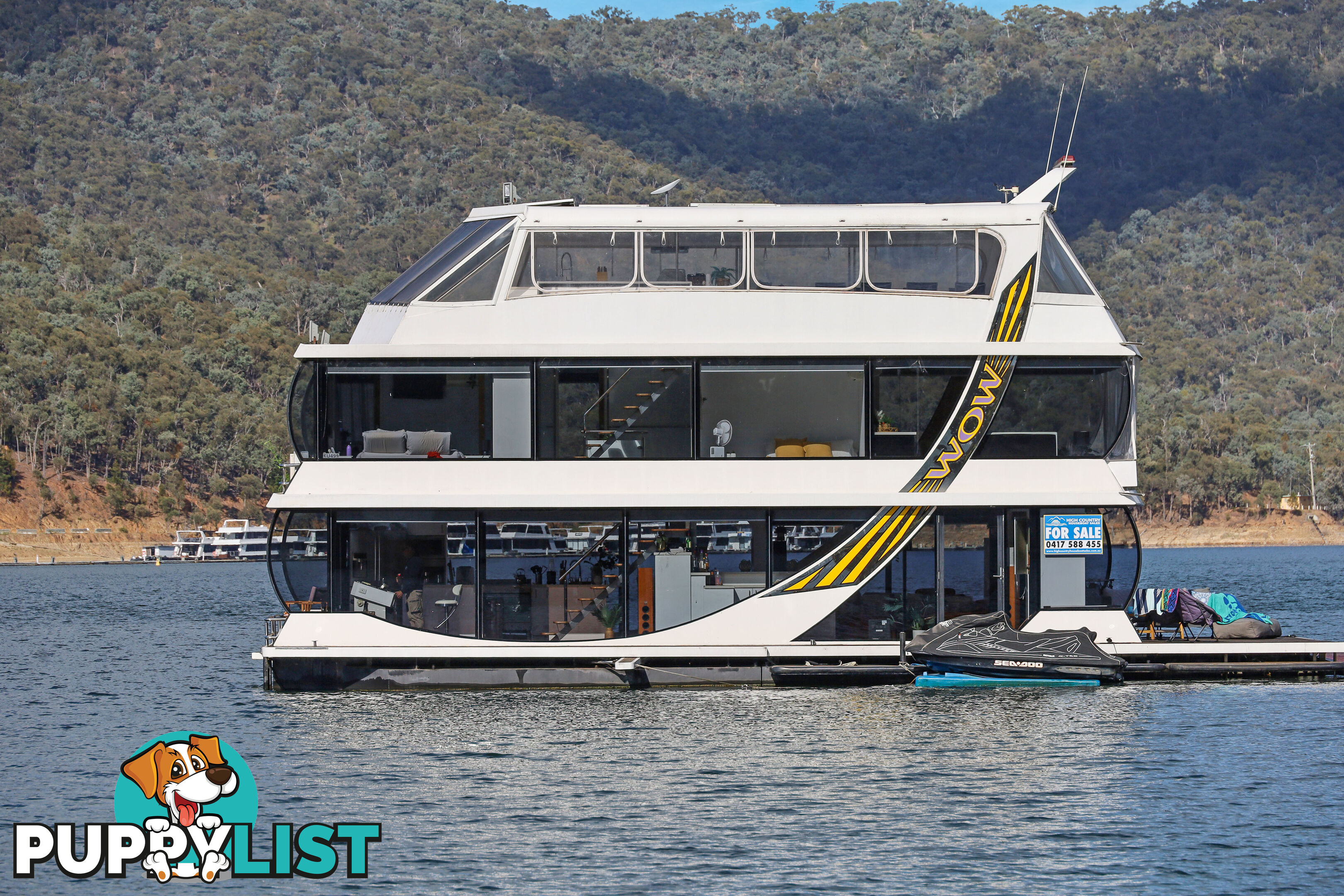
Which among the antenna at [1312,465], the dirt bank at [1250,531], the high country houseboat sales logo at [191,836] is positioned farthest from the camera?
the antenna at [1312,465]

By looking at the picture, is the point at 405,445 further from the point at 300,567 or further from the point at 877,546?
the point at 877,546

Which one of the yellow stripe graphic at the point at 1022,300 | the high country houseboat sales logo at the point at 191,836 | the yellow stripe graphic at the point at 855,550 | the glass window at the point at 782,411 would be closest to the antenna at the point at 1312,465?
the yellow stripe graphic at the point at 1022,300

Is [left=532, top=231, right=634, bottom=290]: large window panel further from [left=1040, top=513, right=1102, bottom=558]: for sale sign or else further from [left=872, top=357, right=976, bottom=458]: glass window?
[left=1040, top=513, right=1102, bottom=558]: for sale sign

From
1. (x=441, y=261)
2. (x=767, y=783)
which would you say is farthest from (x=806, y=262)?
(x=767, y=783)

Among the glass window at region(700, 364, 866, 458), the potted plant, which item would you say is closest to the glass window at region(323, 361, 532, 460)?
the potted plant

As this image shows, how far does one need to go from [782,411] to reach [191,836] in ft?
30.2

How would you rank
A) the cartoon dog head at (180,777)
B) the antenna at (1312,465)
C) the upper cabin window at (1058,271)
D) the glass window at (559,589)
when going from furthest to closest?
the antenna at (1312,465)
the upper cabin window at (1058,271)
the glass window at (559,589)
the cartoon dog head at (180,777)

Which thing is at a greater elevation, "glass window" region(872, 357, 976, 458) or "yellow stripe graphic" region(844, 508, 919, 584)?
"glass window" region(872, 357, 976, 458)

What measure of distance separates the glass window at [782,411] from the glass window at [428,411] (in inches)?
87.7

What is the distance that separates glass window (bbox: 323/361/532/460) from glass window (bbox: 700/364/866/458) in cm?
223

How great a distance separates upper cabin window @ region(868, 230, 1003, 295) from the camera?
1939cm

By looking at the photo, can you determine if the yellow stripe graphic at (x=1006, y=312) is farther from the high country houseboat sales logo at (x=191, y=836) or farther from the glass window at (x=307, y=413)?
the high country houseboat sales logo at (x=191, y=836)

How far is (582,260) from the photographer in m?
19.5

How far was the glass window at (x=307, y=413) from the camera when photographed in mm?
18969
